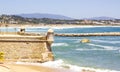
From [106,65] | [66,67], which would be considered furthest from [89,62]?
[66,67]

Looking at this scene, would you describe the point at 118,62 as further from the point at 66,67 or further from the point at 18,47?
the point at 18,47

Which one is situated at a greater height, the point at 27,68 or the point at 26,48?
the point at 26,48

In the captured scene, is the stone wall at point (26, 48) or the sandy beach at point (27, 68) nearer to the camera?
the sandy beach at point (27, 68)

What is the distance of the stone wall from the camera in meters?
27.4

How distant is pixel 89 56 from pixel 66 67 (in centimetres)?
866

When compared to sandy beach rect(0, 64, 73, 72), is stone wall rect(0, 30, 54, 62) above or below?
above

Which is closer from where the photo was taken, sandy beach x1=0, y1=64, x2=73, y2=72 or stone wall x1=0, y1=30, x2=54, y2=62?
sandy beach x1=0, y1=64, x2=73, y2=72

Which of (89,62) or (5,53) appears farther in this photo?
(89,62)

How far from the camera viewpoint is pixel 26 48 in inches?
1091

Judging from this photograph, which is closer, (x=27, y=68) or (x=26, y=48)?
(x=27, y=68)

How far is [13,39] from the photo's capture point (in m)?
27.5

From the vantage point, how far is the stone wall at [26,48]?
27427mm

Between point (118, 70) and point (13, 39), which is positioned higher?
point (13, 39)

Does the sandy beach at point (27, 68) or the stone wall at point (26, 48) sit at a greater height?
Result: the stone wall at point (26, 48)
